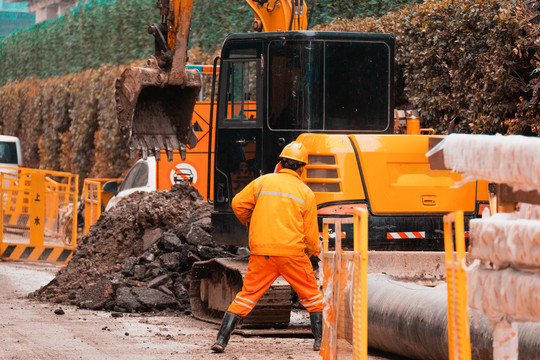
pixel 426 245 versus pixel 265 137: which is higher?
pixel 265 137

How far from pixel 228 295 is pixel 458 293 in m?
6.49

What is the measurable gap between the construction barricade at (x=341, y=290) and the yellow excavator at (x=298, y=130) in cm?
270

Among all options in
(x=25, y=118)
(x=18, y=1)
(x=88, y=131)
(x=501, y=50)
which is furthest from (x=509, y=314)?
(x=18, y=1)

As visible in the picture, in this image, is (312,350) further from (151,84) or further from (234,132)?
(151,84)

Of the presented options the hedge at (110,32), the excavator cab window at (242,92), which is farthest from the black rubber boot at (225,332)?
the hedge at (110,32)

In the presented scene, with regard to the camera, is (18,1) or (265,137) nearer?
(265,137)

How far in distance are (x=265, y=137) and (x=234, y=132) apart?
0.41 metres

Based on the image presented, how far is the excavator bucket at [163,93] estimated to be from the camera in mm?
10695

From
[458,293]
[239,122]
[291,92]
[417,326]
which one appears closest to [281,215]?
[417,326]

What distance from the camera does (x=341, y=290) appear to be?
21.5ft

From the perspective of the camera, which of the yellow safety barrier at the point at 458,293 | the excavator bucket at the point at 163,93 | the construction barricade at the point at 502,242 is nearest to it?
the construction barricade at the point at 502,242

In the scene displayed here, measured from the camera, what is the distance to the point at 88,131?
2998 centimetres

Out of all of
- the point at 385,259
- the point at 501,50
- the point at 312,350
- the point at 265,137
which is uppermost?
the point at 501,50

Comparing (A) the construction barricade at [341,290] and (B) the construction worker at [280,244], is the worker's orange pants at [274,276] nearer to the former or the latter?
(B) the construction worker at [280,244]
